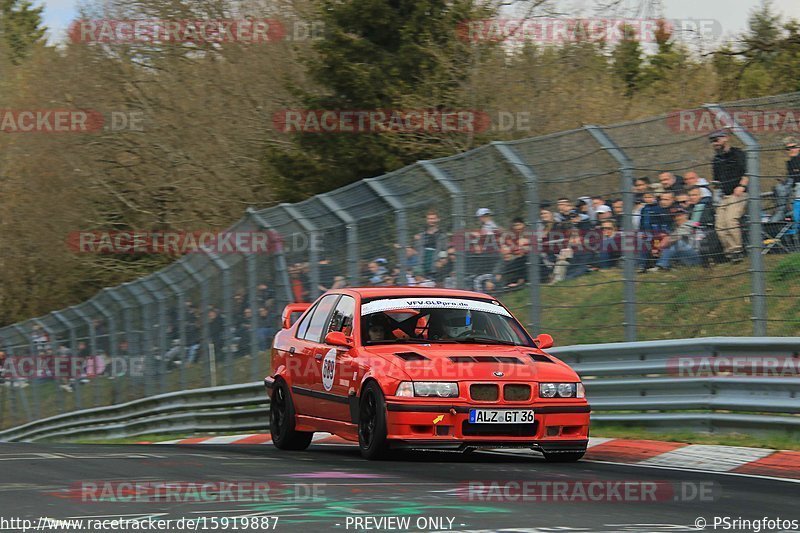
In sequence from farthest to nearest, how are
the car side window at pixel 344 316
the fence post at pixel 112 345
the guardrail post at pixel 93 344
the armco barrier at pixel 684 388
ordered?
the guardrail post at pixel 93 344
the fence post at pixel 112 345
the car side window at pixel 344 316
the armco barrier at pixel 684 388

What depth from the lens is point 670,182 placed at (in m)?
11.8

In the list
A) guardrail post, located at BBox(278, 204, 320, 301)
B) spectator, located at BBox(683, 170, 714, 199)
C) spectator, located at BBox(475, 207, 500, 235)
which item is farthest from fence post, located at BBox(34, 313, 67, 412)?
spectator, located at BBox(683, 170, 714, 199)

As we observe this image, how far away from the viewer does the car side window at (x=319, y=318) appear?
11633mm

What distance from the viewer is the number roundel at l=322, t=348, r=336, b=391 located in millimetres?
10812

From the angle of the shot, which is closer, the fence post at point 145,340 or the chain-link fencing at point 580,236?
the chain-link fencing at point 580,236

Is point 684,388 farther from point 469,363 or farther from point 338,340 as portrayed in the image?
point 338,340

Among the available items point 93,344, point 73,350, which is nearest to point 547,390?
point 93,344

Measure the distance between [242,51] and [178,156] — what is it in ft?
10.8

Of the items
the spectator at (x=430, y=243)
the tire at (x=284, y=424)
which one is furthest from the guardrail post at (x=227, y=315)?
the tire at (x=284, y=424)

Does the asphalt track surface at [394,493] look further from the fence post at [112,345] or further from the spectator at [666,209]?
the fence post at [112,345]

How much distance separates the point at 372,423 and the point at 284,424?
7.34ft

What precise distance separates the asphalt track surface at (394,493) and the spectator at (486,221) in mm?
3662

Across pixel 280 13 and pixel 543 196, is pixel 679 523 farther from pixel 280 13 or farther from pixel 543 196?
pixel 280 13

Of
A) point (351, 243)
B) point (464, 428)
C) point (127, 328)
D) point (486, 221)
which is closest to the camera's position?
point (464, 428)
